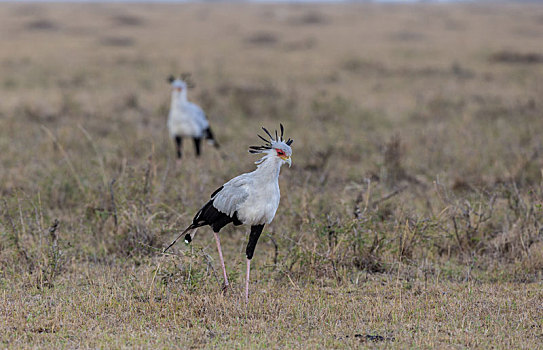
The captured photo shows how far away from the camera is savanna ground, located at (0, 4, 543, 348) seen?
4.37 m

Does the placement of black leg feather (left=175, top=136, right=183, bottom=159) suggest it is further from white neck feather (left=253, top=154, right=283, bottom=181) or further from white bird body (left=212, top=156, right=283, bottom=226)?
white neck feather (left=253, top=154, right=283, bottom=181)

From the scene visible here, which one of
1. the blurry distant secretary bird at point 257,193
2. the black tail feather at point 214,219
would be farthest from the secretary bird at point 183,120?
the blurry distant secretary bird at point 257,193

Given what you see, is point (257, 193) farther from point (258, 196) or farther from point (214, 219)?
point (214, 219)

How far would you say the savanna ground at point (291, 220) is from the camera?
14.3ft

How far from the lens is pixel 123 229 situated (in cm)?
595

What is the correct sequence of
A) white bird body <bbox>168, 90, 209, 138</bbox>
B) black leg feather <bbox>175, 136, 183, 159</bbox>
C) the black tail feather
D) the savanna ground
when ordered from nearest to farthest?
the savanna ground < the black tail feather < white bird body <bbox>168, 90, 209, 138</bbox> < black leg feather <bbox>175, 136, 183, 159</bbox>

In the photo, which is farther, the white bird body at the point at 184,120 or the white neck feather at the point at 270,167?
the white bird body at the point at 184,120

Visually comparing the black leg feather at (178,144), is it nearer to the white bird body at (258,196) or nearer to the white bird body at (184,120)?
the white bird body at (184,120)

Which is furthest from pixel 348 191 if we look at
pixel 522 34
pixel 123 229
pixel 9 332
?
pixel 522 34

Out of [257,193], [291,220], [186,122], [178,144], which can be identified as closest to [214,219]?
[257,193]

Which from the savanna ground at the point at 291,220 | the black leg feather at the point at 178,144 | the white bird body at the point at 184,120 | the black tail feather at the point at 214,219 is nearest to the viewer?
the savanna ground at the point at 291,220

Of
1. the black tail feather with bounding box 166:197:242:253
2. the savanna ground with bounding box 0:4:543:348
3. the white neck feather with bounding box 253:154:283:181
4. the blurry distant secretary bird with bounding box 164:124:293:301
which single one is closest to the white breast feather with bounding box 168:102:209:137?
the savanna ground with bounding box 0:4:543:348

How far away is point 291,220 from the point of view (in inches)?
248

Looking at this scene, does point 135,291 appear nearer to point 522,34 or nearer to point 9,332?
point 9,332
